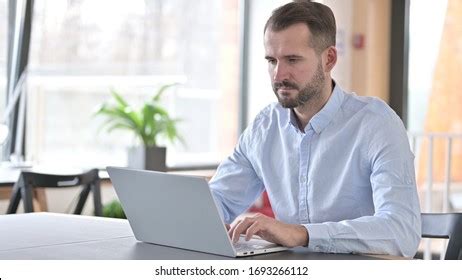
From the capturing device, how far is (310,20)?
2156mm

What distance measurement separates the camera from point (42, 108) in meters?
5.23

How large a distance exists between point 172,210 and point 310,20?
650 mm

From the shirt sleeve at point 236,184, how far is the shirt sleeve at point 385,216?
1.46 ft

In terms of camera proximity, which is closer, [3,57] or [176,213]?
[176,213]

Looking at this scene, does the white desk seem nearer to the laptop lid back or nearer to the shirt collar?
the laptop lid back

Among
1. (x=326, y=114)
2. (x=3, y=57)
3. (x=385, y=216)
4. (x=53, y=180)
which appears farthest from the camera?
(x=3, y=57)

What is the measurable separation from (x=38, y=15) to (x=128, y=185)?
3389 mm

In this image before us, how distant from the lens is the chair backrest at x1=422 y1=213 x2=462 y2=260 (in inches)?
80.9

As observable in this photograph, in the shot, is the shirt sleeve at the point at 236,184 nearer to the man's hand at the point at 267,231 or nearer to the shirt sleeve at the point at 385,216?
the shirt sleeve at the point at 385,216

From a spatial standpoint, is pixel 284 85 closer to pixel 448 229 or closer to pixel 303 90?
pixel 303 90

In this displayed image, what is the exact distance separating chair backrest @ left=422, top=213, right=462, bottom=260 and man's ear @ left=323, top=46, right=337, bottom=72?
0.46 metres

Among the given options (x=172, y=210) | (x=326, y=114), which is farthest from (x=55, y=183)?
(x=172, y=210)

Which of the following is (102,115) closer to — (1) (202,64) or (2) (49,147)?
(2) (49,147)

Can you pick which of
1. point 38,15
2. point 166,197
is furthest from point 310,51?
point 38,15
